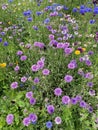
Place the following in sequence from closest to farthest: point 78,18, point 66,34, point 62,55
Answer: point 62,55 → point 66,34 → point 78,18

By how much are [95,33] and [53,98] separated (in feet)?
3.38

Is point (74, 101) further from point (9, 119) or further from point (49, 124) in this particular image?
point (9, 119)

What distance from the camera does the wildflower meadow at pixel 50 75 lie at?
237 cm

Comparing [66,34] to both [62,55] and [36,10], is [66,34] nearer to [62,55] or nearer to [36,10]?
[62,55]

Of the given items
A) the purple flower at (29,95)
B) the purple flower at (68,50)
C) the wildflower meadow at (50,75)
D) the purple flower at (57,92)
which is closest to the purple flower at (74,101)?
the wildflower meadow at (50,75)

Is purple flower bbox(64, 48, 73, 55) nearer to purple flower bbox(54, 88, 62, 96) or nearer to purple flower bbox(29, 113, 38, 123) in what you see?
purple flower bbox(54, 88, 62, 96)

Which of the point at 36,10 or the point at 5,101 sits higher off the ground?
the point at 36,10

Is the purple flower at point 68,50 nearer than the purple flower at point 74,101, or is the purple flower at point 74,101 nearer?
the purple flower at point 74,101

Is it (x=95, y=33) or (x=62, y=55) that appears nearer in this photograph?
(x=62, y=55)

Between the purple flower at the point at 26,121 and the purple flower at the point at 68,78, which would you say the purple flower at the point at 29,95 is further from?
the purple flower at the point at 68,78

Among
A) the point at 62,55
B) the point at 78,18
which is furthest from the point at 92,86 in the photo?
the point at 78,18

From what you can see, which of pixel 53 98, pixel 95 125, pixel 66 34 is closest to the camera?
pixel 95 125

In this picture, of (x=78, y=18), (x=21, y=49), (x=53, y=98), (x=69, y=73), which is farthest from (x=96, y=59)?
(x=78, y=18)

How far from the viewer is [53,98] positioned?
8.29 feet
